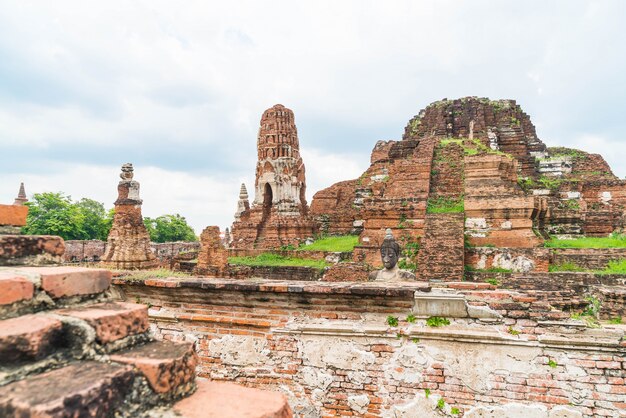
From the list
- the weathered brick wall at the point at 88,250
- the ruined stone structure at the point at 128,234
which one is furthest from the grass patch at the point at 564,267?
the weathered brick wall at the point at 88,250

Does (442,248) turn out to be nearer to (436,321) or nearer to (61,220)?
(436,321)

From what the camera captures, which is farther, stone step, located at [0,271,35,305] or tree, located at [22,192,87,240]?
tree, located at [22,192,87,240]

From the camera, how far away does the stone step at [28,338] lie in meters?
1.29

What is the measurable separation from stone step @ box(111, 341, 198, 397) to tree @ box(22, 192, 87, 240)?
3669cm

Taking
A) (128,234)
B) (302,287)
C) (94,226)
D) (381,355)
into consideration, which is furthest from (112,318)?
(94,226)

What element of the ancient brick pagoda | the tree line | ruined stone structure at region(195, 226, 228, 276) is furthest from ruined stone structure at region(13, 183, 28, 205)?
ruined stone structure at region(195, 226, 228, 276)

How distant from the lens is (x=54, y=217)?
33.3 m

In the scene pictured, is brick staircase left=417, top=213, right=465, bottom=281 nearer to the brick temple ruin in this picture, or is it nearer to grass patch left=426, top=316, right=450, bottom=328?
the brick temple ruin

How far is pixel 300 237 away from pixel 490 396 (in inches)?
571

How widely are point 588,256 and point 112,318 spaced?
11827 millimetres

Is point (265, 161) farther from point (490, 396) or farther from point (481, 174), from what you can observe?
point (490, 396)

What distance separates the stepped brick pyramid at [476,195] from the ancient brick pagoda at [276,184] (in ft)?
8.40

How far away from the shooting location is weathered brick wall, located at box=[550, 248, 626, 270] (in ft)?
33.0

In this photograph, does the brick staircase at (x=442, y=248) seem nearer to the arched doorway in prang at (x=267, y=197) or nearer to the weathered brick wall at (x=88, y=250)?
the arched doorway in prang at (x=267, y=197)
